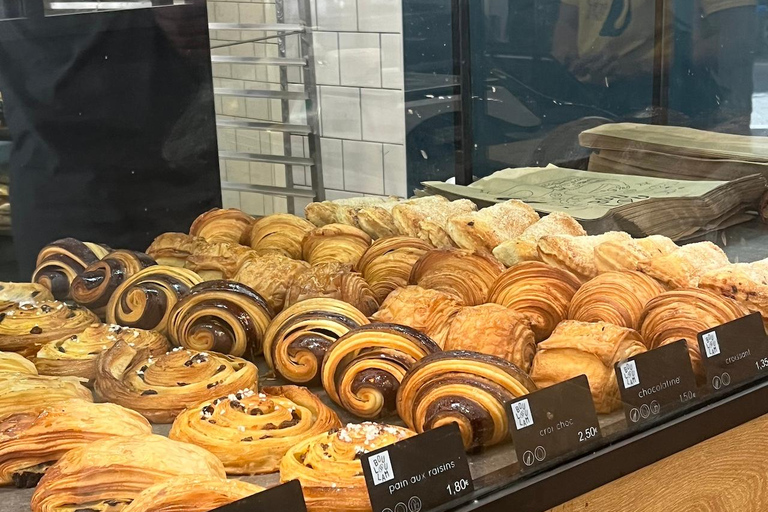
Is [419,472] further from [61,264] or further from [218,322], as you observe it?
[61,264]

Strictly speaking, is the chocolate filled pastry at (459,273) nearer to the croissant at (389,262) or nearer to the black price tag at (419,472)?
the croissant at (389,262)

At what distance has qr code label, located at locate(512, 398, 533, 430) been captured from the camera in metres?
0.84

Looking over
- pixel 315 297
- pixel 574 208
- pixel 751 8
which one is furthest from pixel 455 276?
pixel 751 8

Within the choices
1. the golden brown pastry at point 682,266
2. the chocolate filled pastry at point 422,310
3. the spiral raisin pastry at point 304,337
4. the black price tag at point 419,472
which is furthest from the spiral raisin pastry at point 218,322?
the golden brown pastry at point 682,266

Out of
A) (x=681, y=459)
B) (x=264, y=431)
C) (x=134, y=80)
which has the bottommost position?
(x=681, y=459)

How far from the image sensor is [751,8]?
1365 millimetres

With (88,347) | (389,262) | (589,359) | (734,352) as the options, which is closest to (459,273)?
(389,262)

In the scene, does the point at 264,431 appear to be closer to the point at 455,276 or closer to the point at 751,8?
the point at 455,276

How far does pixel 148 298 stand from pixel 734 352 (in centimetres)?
65

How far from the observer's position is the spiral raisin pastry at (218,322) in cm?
95

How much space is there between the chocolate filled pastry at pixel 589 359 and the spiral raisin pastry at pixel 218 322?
0.29 metres

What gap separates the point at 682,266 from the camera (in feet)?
3.78

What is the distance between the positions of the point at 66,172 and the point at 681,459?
735 millimetres

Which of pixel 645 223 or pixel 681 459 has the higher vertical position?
pixel 645 223
